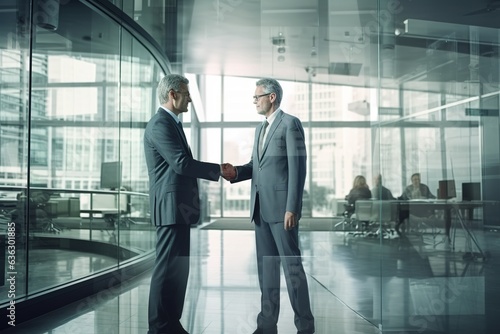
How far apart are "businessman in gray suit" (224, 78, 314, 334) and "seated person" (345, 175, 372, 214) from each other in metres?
0.40

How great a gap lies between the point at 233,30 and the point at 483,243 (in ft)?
7.79

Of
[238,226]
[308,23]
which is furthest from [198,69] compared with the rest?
[238,226]

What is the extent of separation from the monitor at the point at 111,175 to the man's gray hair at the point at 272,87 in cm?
234

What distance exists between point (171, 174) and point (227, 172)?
377 millimetres

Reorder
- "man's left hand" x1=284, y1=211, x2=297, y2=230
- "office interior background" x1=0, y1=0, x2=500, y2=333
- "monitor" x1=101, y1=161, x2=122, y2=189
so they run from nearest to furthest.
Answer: "man's left hand" x1=284, y1=211, x2=297, y2=230 → "office interior background" x1=0, y1=0, x2=500, y2=333 → "monitor" x1=101, y1=161, x2=122, y2=189

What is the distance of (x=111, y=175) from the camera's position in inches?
195

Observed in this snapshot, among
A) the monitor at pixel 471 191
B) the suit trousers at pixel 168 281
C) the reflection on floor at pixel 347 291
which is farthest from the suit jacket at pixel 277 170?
the monitor at pixel 471 191

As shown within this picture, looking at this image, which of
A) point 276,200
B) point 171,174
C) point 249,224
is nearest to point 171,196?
point 171,174

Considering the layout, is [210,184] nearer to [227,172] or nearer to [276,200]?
[227,172]

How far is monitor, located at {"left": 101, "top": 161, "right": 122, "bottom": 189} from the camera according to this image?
486 centimetres

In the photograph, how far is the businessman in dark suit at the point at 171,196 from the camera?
288cm

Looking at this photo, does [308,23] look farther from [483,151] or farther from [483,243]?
[483,243]

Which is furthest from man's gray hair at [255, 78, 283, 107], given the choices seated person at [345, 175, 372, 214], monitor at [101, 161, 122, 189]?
monitor at [101, 161, 122, 189]

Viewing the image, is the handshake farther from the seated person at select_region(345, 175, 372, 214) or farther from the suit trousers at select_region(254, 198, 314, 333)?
the seated person at select_region(345, 175, 372, 214)
